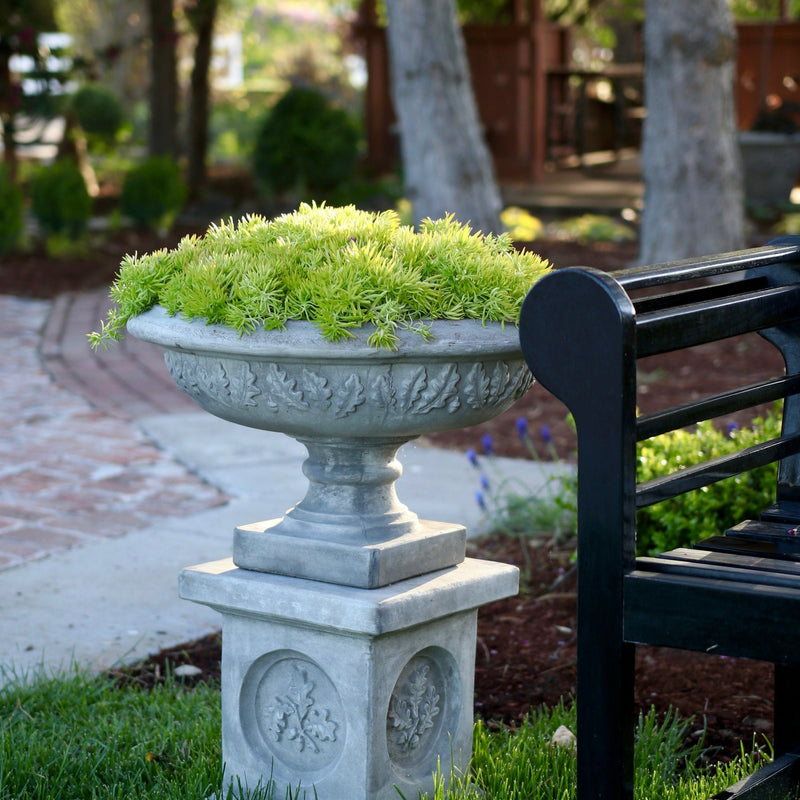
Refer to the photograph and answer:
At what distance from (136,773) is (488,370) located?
3.99 feet

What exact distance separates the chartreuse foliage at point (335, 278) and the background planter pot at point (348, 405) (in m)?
0.03

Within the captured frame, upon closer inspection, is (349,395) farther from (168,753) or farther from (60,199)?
(60,199)

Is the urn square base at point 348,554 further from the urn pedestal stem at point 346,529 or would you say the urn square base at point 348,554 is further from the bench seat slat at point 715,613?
the bench seat slat at point 715,613

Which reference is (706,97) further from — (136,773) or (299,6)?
(299,6)

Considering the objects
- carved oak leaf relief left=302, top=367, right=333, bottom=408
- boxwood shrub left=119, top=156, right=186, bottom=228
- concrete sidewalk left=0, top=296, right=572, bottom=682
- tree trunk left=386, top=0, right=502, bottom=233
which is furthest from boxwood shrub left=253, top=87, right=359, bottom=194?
carved oak leaf relief left=302, top=367, right=333, bottom=408

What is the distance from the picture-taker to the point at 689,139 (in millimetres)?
8719

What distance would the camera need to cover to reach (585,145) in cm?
1933

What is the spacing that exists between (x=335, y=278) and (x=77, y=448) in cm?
427

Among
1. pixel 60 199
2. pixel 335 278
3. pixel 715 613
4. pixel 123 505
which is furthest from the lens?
pixel 60 199

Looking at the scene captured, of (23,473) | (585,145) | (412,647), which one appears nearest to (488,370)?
(412,647)

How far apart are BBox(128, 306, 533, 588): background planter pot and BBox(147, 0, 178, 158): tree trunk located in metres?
14.2

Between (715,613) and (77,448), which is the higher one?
(715,613)

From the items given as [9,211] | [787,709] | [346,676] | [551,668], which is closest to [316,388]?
[346,676]

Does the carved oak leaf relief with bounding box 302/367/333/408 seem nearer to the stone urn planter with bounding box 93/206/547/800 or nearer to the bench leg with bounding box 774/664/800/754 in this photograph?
the stone urn planter with bounding box 93/206/547/800
